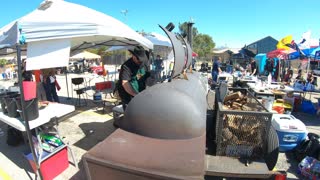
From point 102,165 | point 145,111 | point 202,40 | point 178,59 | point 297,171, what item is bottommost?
point 297,171

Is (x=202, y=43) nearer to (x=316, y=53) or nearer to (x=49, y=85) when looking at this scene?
(x=316, y=53)

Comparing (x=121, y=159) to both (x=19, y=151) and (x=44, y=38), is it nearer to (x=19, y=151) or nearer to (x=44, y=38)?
(x=44, y=38)

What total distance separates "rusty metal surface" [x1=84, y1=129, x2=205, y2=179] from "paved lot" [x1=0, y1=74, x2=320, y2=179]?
6.64 ft

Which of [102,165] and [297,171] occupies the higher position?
[102,165]

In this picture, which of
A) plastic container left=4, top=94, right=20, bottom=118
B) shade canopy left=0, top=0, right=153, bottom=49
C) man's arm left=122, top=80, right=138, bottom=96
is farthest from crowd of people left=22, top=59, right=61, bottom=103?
man's arm left=122, top=80, right=138, bottom=96

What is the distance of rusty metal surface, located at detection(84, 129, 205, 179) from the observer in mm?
1730

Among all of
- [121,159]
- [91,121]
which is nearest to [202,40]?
[91,121]

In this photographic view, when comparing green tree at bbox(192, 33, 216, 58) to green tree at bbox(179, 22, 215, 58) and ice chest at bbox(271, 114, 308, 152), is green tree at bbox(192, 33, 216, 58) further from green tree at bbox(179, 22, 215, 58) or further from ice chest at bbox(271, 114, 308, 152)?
ice chest at bbox(271, 114, 308, 152)

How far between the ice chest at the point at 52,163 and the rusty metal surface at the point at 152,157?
75.8 inches

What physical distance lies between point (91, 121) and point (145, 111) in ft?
14.9

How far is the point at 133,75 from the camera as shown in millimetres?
3773

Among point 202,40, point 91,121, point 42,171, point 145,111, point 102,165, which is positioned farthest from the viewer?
point 202,40

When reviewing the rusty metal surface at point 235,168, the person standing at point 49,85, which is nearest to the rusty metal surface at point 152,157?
the rusty metal surface at point 235,168

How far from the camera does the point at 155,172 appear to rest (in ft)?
5.66
